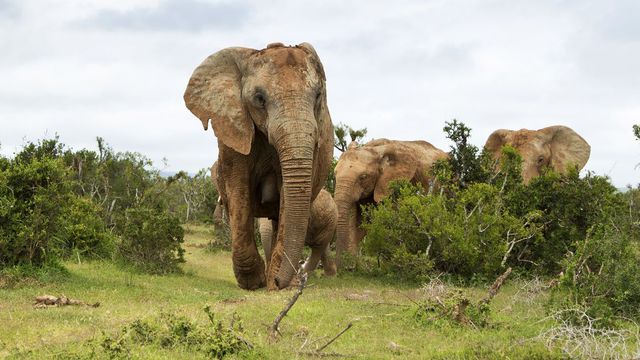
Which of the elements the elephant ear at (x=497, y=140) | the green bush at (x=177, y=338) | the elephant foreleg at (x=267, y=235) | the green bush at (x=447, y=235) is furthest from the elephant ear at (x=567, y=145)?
the green bush at (x=177, y=338)

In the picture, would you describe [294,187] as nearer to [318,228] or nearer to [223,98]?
[223,98]

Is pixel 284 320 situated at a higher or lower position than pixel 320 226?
lower

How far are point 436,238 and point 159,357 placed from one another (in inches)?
285

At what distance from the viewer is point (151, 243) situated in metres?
13.5

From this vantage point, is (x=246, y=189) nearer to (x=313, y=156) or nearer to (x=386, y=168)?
(x=313, y=156)

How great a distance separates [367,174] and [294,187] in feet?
27.2

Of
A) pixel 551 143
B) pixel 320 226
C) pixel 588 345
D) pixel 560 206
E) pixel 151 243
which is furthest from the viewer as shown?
pixel 551 143

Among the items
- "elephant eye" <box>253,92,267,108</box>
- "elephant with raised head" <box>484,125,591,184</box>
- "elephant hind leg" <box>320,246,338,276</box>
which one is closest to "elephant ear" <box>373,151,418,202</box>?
"elephant hind leg" <box>320,246,338,276</box>

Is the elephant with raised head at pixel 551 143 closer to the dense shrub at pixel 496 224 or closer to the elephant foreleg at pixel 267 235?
the dense shrub at pixel 496 224

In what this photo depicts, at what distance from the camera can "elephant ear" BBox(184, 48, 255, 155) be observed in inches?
398

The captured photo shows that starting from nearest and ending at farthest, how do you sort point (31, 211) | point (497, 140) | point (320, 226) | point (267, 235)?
1. point (31, 211)
2. point (320, 226)
3. point (267, 235)
4. point (497, 140)

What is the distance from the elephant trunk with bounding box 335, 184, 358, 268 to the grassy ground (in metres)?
5.05

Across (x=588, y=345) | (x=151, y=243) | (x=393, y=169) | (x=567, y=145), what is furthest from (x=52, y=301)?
(x=567, y=145)

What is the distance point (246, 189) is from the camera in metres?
10.5
